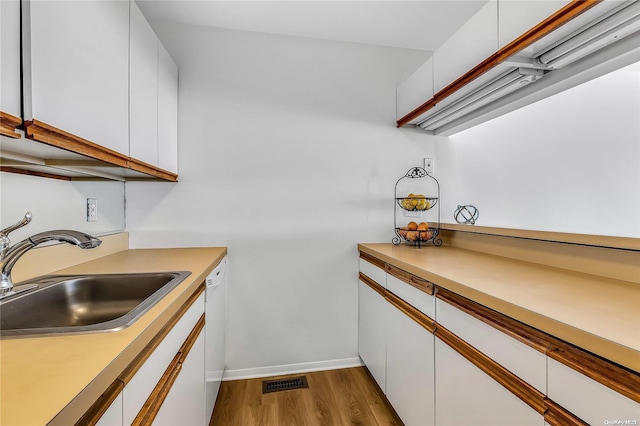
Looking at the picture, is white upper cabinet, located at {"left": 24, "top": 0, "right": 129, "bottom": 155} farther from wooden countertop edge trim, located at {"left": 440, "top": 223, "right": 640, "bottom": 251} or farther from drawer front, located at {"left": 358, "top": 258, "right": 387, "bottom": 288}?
wooden countertop edge trim, located at {"left": 440, "top": 223, "right": 640, "bottom": 251}

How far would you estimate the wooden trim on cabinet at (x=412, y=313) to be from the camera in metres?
1.24

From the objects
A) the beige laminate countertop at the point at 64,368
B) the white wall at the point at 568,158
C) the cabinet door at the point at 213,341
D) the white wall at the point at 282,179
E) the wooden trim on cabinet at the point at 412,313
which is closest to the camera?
the beige laminate countertop at the point at 64,368

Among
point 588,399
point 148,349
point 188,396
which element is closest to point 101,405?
point 148,349

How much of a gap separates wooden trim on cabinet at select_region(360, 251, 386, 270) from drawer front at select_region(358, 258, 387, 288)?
0.05 ft

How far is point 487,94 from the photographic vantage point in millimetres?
1620

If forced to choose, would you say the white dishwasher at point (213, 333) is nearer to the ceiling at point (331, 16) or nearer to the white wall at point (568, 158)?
the ceiling at point (331, 16)

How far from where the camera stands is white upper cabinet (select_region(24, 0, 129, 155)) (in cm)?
79

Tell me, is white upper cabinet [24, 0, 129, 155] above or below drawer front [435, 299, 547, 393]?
above

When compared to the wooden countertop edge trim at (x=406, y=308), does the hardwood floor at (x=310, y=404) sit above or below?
below

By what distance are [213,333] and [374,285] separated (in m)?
0.98

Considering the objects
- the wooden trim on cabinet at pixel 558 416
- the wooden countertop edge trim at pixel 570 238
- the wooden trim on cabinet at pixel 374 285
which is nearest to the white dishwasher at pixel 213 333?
the wooden trim on cabinet at pixel 374 285

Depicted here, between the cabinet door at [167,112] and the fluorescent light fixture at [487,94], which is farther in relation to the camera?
the cabinet door at [167,112]

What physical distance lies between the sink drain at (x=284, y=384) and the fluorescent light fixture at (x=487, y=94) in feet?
6.58

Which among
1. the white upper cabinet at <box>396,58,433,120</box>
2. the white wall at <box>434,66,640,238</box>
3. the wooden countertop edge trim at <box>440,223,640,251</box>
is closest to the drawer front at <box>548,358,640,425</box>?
the wooden countertop edge trim at <box>440,223,640,251</box>
